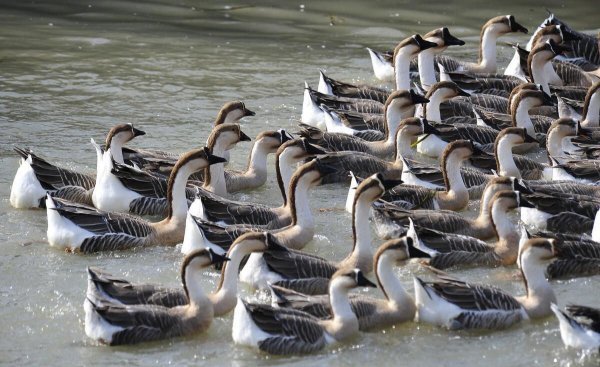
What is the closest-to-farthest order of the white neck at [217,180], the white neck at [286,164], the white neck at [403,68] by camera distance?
the white neck at [286,164]
the white neck at [217,180]
the white neck at [403,68]

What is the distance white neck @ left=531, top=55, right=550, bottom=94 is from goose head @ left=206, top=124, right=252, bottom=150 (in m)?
4.53

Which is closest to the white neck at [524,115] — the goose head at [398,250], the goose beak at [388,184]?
the goose beak at [388,184]

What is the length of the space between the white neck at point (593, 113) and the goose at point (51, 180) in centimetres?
513

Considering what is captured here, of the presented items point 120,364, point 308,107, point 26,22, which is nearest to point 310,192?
point 308,107

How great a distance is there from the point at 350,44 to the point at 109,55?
3.68 m

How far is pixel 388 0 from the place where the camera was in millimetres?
22656

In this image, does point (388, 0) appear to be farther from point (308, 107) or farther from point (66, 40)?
point (308, 107)

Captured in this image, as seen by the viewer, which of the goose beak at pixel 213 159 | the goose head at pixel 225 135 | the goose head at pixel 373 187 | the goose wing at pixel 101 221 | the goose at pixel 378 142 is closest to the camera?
the goose head at pixel 373 187

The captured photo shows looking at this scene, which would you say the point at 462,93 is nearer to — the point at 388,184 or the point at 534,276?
the point at 388,184

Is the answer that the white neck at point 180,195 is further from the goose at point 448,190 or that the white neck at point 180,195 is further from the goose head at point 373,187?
the goose at point 448,190

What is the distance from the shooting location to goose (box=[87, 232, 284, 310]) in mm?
9797

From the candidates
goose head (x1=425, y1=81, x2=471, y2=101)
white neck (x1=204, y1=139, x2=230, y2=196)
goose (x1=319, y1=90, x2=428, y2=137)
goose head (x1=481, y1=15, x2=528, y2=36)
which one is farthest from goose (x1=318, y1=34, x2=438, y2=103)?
white neck (x1=204, y1=139, x2=230, y2=196)

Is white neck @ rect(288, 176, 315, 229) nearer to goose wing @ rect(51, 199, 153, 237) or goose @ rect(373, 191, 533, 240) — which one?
goose @ rect(373, 191, 533, 240)

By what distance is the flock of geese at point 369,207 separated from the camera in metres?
9.71
